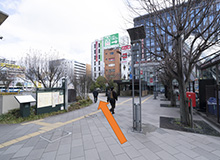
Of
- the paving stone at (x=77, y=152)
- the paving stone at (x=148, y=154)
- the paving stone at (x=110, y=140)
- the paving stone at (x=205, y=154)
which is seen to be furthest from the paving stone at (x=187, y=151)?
the paving stone at (x=77, y=152)

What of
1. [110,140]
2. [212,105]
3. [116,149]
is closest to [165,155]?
[116,149]

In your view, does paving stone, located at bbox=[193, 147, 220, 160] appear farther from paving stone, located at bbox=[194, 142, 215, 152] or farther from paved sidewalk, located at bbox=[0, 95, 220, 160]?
paving stone, located at bbox=[194, 142, 215, 152]

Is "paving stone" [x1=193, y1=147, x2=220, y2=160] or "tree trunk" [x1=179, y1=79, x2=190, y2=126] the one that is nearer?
"paving stone" [x1=193, y1=147, x2=220, y2=160]

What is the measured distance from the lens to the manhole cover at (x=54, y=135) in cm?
380

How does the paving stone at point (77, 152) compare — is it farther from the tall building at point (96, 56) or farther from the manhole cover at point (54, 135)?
the tall building at point (96, 56)

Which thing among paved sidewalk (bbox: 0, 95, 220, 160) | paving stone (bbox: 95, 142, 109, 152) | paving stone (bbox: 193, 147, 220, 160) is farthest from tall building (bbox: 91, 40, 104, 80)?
paving stone (bbox: 193, 147, 220, 160)

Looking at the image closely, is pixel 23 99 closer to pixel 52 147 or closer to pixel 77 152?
pixel 52 147

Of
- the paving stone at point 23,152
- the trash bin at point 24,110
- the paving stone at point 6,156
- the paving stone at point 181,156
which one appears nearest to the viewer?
the paving stone at point 181,156

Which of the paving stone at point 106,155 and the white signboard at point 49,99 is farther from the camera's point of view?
the white signboard at point 49,99

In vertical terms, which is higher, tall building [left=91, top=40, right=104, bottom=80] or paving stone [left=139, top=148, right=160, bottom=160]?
tall building [left=91, top=40, right=104, bottom=80]

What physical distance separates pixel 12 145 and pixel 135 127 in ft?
13.6

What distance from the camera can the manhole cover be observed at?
3798 millimetres

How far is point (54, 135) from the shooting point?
411 cm

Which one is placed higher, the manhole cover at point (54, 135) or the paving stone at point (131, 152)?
the paving stone at point (131, 152)
